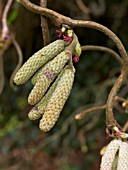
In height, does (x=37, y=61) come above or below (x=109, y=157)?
above

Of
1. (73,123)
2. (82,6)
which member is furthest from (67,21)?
(73,123)

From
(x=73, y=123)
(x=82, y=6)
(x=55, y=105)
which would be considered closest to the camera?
(x=55, y=105)

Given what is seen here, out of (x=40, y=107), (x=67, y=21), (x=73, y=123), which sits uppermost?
(x=67, y=21)

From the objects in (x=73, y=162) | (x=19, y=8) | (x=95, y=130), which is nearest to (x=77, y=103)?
(x=95, y=130)

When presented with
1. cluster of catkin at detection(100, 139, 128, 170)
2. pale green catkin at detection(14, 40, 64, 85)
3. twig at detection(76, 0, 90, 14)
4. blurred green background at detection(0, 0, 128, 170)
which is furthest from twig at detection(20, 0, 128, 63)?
blurred green background at detection(0, 0, 128, 170)

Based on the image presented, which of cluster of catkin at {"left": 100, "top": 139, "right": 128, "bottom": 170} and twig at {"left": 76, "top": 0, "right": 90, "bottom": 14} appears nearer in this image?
cluster of catkin at {"left": 100, "top": 139, "right": 128, "bottom": 170}

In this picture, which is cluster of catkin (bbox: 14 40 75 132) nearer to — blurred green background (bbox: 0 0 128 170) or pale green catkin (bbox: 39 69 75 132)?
pale green catkin (bbox: 39 69 75 132)

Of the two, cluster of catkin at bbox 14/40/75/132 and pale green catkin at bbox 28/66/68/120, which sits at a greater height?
cluster of catkin at bbox 14/40/75/132

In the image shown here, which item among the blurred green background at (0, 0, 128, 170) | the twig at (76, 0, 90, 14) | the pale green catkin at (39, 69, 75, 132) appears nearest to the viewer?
the pale green catkin at (39, 69, 75, 132)

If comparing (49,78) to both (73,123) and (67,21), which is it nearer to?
(67,21)

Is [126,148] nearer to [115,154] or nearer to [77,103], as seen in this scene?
[115,154]
